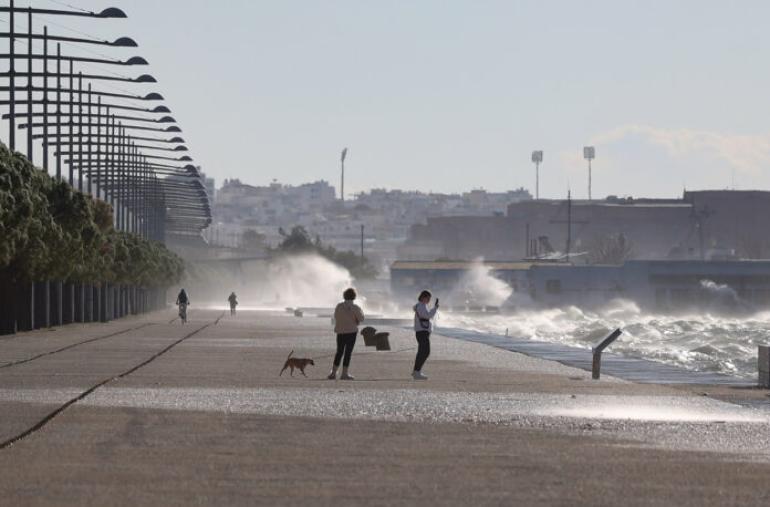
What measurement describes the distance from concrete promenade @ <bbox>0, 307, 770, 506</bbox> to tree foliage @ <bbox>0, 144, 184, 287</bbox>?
24.0 meters

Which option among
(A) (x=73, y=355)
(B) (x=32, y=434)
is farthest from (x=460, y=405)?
(A) (x=73, y=355)

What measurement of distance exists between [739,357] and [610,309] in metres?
114

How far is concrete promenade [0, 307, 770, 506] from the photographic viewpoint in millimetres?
17672

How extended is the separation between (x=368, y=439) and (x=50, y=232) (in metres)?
53.5

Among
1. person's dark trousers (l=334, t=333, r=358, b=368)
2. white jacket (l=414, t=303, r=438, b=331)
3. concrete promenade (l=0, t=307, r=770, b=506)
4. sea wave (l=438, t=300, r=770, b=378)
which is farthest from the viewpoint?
sea wave (l=438, t=300, r=770, b=378)

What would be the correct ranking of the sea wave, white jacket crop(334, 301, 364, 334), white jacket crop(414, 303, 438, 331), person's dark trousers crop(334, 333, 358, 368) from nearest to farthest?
white jacket crop(334, 301, 364, 334)
person's dark trousers crop(334, 333, 358, 368)
white jacket crop(414, 303, 438, 331)
the sea wave

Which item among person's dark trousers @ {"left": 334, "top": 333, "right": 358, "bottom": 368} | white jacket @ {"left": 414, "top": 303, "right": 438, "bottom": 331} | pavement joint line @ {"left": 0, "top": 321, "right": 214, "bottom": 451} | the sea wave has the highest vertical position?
white jacket @ {"left": 414, "top": 303, "right": 438, "bottom": 331}

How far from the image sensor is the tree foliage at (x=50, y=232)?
6562 centimetres

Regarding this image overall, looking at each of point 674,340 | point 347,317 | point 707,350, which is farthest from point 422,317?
point 674,340

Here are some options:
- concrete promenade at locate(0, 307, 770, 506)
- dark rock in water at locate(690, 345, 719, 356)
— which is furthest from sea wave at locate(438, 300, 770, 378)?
concrete promenade at locate(0, 307, 770, 506)

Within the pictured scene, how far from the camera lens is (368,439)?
23234mm

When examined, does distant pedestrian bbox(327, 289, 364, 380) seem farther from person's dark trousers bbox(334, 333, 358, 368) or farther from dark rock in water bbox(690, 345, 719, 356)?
dark rock in water bbox(690, 345, 719, 356)

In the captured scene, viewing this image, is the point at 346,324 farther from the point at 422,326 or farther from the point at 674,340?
the point at 674,340

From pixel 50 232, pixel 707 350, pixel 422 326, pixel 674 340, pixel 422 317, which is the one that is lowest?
pixel 674 340
